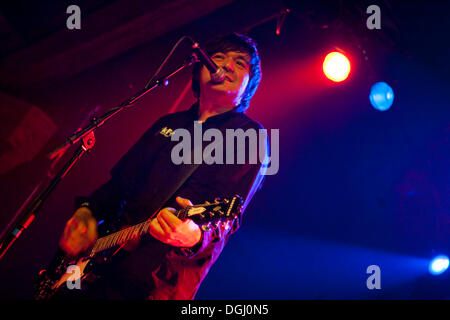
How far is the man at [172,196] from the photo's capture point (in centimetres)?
163

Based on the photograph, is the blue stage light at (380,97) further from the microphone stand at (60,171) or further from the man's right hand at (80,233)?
the man's right hand at (80,233)

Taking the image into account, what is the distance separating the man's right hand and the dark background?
682 mm

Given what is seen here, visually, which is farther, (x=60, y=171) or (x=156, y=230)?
(x=60, y=171)

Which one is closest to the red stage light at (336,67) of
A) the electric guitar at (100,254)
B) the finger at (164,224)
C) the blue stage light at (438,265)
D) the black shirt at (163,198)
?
the black shirt at (163,198)

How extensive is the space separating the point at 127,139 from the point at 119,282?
138 cm

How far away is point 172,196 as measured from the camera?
1.97 metres

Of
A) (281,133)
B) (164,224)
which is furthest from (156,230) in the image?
(281,133)

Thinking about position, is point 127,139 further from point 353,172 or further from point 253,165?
point 353,172

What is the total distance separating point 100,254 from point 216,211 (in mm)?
773

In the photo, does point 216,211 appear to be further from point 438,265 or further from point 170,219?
point 438,265

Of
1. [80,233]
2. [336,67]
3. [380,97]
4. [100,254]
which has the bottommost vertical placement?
[100,254]

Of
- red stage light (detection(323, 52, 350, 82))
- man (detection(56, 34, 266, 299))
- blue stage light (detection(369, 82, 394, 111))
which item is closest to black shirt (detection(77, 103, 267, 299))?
man (detection(56, 34, 266, 299))

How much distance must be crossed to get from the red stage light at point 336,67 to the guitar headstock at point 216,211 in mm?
1977

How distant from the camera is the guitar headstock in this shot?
1.46 metres
